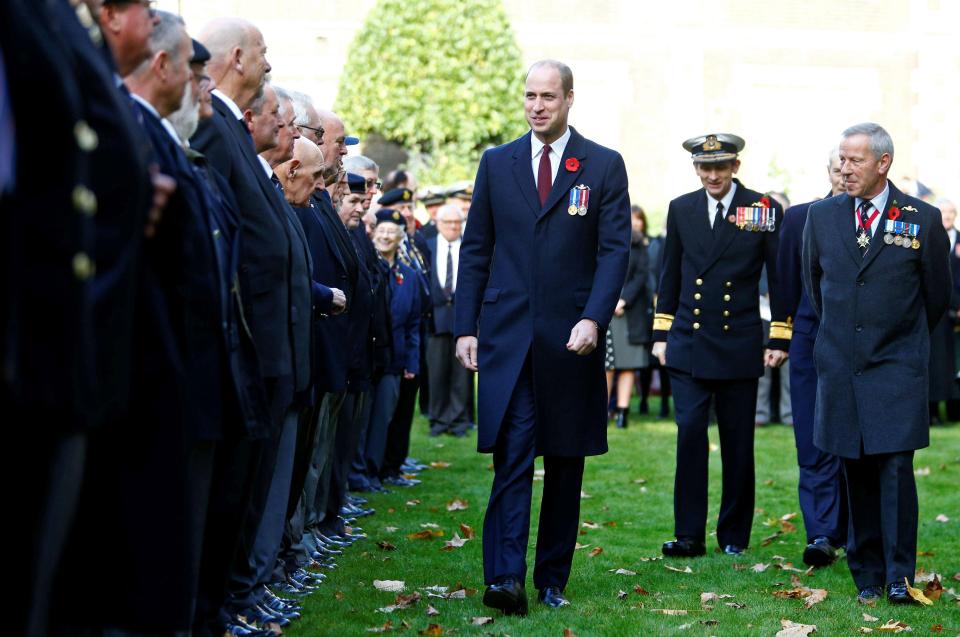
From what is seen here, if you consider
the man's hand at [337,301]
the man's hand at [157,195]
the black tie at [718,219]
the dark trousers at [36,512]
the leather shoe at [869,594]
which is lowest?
the leather shoe at [869,594]

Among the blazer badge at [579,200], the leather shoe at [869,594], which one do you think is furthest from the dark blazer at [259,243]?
the leather shoe at [869,594]

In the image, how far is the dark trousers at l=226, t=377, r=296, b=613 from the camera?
5.62 meters

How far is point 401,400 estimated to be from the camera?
1206 centimetres

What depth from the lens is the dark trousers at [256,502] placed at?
221 inches

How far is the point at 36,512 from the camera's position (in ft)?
10.0

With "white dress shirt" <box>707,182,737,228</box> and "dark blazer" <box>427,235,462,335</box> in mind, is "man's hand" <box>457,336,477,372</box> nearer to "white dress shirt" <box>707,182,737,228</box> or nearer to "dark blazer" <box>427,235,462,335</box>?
"white dress shirt" <box>707,182,737,228</box>

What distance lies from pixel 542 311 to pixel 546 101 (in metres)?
0.95

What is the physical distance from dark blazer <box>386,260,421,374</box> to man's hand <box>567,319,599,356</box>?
5078 millimetres

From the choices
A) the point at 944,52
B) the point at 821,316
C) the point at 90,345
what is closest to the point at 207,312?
the point at 90,345

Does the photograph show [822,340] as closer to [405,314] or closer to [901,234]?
[901,234]

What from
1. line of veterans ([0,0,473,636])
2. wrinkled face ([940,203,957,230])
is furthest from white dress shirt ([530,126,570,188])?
wrinkled face ([940,203,957,230])

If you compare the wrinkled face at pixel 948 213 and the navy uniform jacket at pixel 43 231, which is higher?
the wrinkled face at pixel 948 213

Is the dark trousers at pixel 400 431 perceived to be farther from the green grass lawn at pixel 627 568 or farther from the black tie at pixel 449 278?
the black tie at pixel 449 278

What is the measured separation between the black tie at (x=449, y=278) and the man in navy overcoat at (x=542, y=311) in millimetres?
8037
